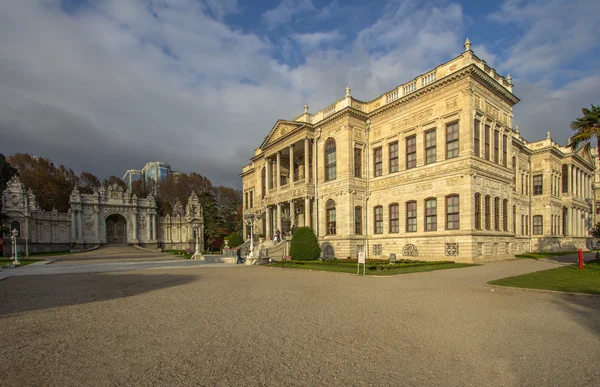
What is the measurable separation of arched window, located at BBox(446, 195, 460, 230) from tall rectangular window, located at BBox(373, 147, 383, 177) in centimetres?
739

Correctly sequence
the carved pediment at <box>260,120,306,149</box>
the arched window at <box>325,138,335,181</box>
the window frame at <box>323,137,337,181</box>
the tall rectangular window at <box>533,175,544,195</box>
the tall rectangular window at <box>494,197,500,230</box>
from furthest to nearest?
the tall rectangular window at <box>533,175,544,195</box>
the carved pediment at <box>260,120,306,149</box>
the arched window at <box>325,138,335,181</box>
the window frame at <box>323,137,337,181</box>
the tall rectangular window at <box>494,197,500,230</box>

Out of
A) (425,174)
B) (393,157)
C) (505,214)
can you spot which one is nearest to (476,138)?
(425,174)

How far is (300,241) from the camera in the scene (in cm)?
2628

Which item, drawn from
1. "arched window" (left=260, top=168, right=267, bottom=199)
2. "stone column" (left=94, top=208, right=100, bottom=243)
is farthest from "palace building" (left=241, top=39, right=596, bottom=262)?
"stone column" (left=94, top=208, right=100, bottom=243)

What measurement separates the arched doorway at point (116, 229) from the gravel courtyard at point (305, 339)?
57.3 metres

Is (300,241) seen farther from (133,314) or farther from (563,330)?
(563,330)

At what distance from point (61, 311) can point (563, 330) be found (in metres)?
11.8

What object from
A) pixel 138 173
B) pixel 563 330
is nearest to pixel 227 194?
pixel 138 173

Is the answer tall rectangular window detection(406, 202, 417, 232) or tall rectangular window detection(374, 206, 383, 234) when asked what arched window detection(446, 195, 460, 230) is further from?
tall rectangular window detection(374, 206, 383, 234)

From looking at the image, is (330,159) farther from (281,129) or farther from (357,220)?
(281,129)

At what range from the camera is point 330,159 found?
32.1 meters

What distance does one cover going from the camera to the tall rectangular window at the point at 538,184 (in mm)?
39812

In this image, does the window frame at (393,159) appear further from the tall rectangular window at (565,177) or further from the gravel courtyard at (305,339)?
the tall rectangular window at (565,177)

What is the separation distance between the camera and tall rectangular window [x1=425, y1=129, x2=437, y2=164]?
2588cm
